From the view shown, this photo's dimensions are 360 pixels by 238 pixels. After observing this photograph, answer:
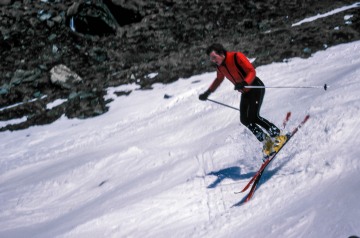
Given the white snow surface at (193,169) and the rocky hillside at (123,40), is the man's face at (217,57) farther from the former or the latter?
the rocky hillside at (123,40)

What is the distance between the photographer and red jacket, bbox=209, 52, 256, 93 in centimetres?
556

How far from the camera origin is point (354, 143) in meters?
5.39

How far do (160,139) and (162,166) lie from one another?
6.62ft

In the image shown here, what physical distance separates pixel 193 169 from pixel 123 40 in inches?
733

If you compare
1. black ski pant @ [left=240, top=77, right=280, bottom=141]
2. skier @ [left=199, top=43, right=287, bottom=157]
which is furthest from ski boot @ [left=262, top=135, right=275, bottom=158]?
black ski pant @ [left=240, top=77, right=280, bottom=141]

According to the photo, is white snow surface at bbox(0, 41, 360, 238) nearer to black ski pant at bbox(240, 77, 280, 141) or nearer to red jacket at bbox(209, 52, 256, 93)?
black ski pant at bbox(240, 77, 280, 141)

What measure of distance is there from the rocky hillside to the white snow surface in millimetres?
2634

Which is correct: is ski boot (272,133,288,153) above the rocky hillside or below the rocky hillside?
above

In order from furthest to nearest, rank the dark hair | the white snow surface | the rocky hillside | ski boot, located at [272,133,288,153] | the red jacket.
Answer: the rocky hillside
ski boot, located at [272,133,288,153]
the dark hair
the red jacket
the white snow surface

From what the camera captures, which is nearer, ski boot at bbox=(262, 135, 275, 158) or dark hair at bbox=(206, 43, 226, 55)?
dark hair at bbox=(206, 43, 226, 55)

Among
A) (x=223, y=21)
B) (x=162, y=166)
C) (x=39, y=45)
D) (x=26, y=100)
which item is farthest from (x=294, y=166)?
(x=39, y=45)

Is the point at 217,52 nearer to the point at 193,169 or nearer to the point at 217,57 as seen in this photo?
the point at 217,57

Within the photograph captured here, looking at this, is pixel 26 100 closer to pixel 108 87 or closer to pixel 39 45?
pixel 108 87

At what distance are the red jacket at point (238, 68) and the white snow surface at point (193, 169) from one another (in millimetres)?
1727
